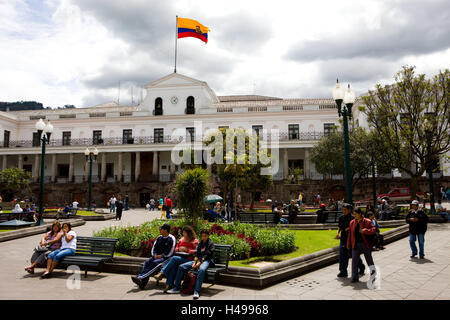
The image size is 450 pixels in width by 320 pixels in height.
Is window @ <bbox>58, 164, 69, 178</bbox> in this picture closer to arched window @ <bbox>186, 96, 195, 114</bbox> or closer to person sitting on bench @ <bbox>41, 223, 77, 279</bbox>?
arched window @ <bbox>186, 96, 195, 114</bbox>

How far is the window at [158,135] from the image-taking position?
139ft

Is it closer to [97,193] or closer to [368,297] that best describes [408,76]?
[368,297]

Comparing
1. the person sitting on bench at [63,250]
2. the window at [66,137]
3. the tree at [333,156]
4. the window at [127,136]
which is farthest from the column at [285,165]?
the person sitting on bench at [63,250]

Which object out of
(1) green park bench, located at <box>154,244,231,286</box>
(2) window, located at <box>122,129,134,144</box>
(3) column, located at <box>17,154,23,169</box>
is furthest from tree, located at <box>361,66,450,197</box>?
(3) column, located at <box>17,154,23,169</box>

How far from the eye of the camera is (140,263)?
8250mm

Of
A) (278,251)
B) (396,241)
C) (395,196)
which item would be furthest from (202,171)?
(395,196)

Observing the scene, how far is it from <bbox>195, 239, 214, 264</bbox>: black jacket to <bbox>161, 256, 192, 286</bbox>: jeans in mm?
331

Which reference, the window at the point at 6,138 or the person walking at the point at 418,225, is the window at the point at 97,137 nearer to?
the window at the point at 6,138

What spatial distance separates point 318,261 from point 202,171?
4.59 m

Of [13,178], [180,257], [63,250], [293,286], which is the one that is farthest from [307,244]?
[13,178]

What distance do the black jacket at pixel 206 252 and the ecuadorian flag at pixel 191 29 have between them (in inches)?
1338

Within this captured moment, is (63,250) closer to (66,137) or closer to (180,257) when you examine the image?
(180,257)

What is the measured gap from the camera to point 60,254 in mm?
8086

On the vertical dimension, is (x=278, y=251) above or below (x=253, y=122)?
below
